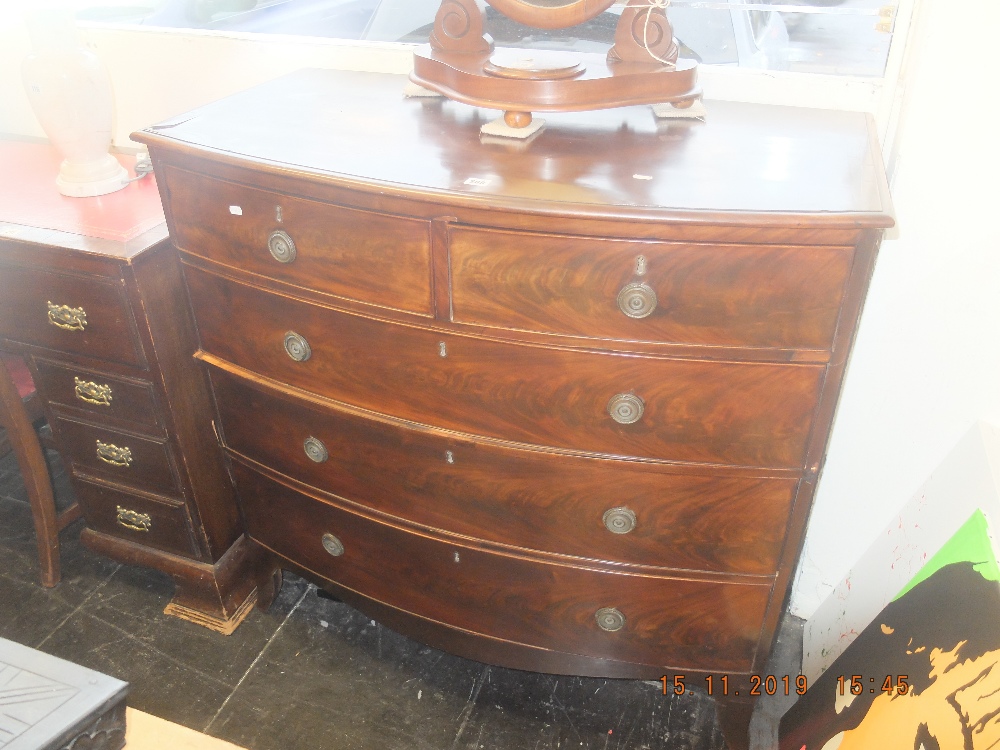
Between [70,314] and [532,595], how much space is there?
3.59 feet

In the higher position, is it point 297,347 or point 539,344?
point 539,344

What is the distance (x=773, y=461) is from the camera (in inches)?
48.4

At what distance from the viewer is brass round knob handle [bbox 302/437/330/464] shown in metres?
1.51

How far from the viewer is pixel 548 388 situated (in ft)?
4.06

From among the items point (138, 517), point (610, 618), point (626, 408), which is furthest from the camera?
point (138, 517)

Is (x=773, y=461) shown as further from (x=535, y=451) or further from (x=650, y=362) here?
(x=535, y=451)

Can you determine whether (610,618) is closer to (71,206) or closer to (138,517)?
(138,517)

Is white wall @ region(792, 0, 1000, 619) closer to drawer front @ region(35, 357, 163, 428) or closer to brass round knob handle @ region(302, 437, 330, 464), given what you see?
brass round knob handle @ region(302, 437, 330, 464)

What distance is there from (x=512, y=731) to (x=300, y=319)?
101cm

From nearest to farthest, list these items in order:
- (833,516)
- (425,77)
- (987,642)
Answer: (987,642), (425,77), (833,516)

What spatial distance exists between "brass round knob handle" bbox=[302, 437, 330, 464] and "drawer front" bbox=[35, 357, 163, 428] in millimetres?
394

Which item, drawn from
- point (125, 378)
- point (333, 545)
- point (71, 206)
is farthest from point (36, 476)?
point (333, 545)

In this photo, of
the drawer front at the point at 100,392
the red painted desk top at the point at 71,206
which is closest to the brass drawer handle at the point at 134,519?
the drawer front at the point at 100,392

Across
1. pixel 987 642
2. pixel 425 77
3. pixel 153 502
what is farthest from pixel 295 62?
pixel 987 642
